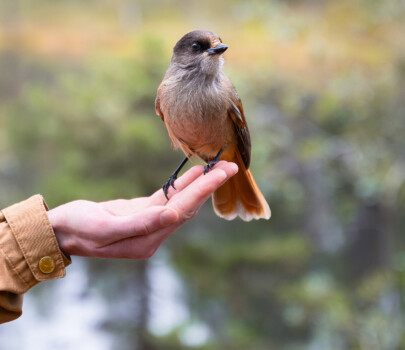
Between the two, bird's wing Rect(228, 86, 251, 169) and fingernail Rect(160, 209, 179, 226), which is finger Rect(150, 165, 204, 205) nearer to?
bird's wing Rect(228, 86, 251, 169)

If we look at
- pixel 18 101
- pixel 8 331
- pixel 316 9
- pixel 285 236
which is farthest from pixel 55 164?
pixel 316 9

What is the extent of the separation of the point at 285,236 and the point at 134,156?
1.20 metres

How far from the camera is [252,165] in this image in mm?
3314

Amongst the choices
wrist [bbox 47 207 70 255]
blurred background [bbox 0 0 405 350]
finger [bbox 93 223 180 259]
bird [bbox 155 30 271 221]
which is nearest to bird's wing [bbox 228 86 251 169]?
bird [bbox 155 30 271 221]

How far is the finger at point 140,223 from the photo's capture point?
1.16 meters

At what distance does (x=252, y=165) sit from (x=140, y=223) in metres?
2.19

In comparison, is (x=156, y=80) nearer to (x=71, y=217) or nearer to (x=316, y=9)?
(x=316, y=9)

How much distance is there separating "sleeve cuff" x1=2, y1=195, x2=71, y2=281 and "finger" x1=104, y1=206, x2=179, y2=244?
133 mm

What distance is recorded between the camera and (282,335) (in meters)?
3.72

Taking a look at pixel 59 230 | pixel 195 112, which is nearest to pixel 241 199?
pixel 195 112

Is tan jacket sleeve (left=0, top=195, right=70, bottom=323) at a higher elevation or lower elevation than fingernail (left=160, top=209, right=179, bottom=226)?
lower

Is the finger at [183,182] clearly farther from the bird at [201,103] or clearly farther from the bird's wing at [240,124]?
the bird's wing at [240,124]

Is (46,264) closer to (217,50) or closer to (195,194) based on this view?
(195,194)

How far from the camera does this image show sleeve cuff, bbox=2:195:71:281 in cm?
121
